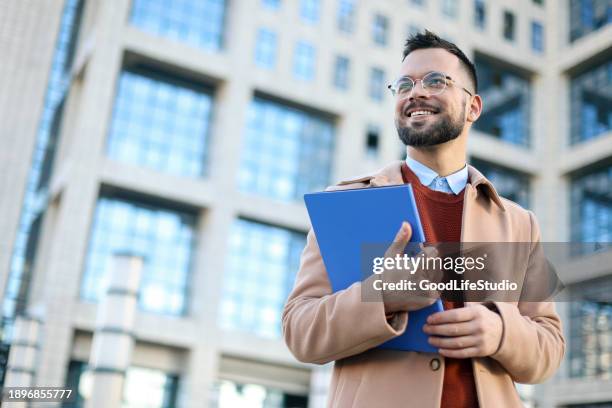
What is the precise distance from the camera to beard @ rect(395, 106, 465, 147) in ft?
8.12

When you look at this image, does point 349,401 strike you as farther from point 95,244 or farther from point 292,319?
point 95,244

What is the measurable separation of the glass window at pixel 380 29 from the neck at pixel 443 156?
35103 mm

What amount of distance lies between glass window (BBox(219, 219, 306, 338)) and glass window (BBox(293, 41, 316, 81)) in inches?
284

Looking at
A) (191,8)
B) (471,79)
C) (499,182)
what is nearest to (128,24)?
(191,8)

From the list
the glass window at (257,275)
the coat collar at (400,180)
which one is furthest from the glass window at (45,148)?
the coat collar at (400,180)

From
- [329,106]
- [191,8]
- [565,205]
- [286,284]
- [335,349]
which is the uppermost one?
[191,8]

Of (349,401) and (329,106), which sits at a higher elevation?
(329,106)

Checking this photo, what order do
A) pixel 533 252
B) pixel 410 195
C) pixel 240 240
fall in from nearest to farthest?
1. pixel 410 195
2. pixel 533 252
3. pixel 240 240

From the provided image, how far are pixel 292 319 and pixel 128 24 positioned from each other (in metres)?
31.8

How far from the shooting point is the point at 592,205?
36.3 m

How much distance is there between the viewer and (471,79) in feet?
8.63

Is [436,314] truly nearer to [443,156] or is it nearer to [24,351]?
[443,156]

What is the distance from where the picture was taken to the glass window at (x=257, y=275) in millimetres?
32312

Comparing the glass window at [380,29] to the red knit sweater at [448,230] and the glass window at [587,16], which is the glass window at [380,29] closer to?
the glass window at [587,16]
